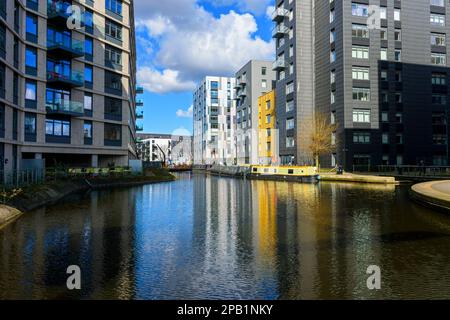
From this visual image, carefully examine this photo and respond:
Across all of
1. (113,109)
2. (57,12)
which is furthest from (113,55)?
(57,12)

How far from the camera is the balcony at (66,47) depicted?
38869mm

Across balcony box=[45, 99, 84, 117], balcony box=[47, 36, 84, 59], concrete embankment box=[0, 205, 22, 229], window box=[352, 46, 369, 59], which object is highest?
window box=[352, 46, 369, 59]

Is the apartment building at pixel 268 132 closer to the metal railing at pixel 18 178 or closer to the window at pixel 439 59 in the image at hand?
the window at pixel 439 59

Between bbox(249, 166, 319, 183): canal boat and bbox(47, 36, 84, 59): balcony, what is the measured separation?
2771 cm

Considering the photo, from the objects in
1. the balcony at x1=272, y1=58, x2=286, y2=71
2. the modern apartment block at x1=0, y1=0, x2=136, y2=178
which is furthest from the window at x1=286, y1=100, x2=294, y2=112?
the modern apartment block at x1=0, y1=0, x2=136, y2=178

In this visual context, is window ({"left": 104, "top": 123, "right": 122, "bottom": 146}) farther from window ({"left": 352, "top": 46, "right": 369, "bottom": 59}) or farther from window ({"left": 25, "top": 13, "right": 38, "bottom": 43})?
window ({"left": 352, "top": 46, "right": 369, "bottom": 59})

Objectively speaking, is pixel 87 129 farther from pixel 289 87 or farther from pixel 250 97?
pixel 250 97

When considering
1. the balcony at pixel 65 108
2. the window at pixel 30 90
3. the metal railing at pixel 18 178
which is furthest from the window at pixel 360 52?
the metal railing at pixel 18 178

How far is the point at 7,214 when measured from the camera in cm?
1584

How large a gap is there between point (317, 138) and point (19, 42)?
4056 cm

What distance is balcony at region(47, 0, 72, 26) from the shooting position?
127 ft
